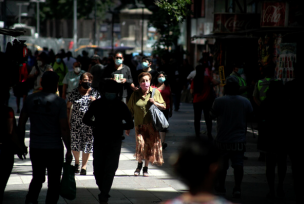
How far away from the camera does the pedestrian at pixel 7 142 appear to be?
5988mm

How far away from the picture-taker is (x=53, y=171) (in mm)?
5918

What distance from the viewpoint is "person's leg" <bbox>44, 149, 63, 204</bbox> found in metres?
5.91

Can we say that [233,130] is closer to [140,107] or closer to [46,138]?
[140,107]

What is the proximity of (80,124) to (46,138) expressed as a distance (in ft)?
9.29

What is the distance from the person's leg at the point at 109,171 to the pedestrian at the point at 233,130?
4.93 ft

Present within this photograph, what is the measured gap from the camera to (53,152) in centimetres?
591

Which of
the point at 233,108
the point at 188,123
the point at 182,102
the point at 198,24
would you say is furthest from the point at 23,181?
the point at 198,24

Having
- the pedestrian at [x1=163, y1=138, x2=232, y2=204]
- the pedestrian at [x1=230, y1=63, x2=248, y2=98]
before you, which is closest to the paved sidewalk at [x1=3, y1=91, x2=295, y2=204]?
the pedestrian at [x1=230, y1=63, x2=248, y2=98]

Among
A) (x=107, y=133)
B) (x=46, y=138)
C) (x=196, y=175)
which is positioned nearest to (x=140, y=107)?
(x=107, y=133)

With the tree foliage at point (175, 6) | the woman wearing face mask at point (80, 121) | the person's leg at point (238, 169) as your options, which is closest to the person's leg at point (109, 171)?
the person's leg at point (238, 169)

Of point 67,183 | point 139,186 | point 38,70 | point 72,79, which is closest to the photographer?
point 67,183

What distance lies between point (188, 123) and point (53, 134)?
33.9 ft

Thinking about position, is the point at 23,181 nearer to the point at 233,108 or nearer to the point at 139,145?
the point at 139,145

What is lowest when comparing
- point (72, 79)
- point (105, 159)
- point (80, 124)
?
point (105, 159)
